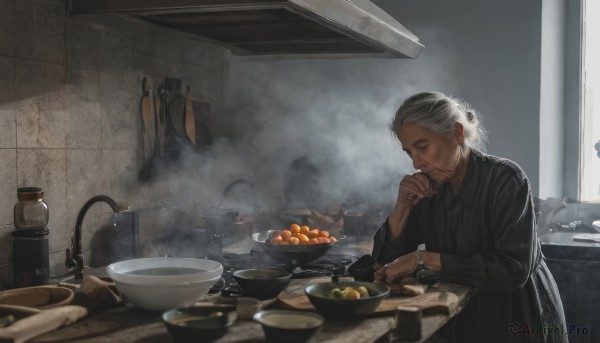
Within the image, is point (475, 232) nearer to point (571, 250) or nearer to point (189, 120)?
point (571, 250)

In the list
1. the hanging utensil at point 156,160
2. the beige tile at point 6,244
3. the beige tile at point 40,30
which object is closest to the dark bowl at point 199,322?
the beige tile at point 6,244

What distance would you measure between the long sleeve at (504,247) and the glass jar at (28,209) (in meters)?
1.71

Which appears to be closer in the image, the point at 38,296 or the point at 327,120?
the point at 38,296

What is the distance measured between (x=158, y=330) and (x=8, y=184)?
4.14 ft

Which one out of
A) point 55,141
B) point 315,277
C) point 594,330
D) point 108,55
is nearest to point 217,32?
point 108,55

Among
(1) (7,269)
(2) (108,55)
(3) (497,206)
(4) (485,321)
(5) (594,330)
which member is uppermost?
(2) (108,55)

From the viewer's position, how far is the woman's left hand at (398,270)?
258cm

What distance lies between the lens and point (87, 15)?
283 cm

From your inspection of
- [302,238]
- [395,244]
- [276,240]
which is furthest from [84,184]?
[395,244]

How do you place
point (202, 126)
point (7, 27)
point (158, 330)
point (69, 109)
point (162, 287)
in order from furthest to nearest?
point (202, 126), point (69, 109), point (7, 27), point (162, 287), point (158, 330)

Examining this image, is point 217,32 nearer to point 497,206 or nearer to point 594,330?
point 497,206

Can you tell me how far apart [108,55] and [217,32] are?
1.99 ft

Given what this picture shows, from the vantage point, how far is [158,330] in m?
1.96

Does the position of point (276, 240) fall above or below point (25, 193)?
below
